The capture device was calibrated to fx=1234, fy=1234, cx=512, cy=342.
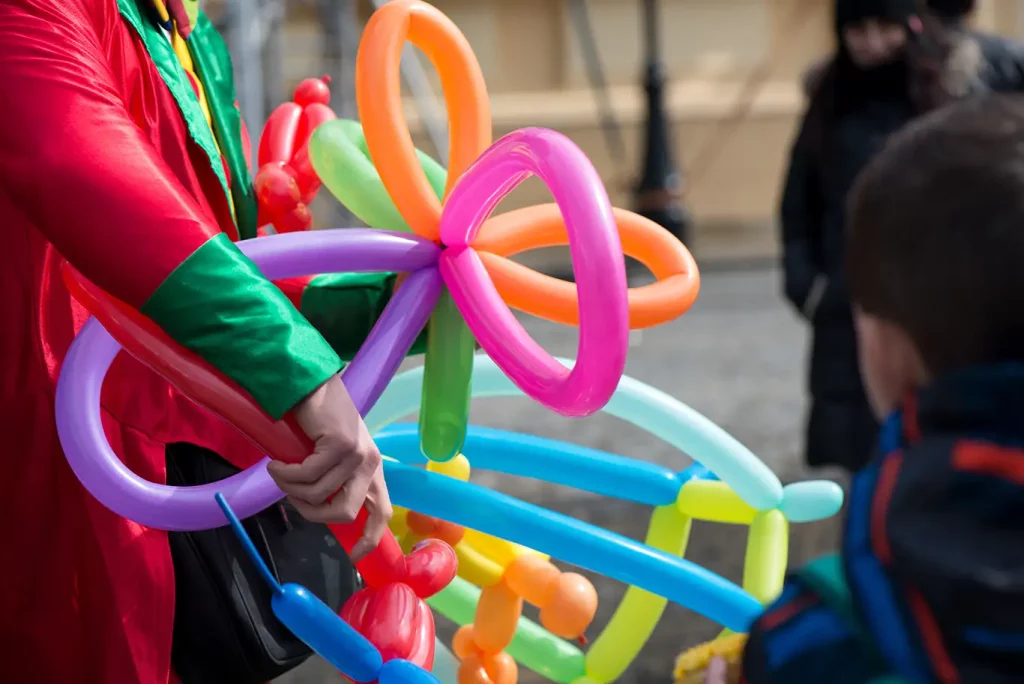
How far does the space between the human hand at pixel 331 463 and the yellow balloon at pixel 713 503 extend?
2.21 feet

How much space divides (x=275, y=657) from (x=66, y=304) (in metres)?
0.40

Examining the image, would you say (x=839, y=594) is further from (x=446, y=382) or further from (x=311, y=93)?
(x=311, y=93)

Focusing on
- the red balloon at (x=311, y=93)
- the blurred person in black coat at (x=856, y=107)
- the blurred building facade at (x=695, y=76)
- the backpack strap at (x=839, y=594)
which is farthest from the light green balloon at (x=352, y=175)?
the blurred building facade at (x=695, y=76)

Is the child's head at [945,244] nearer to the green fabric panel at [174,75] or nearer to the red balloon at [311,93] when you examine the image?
the green fabric panel at [174,75]

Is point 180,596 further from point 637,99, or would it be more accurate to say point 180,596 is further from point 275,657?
point 637,99

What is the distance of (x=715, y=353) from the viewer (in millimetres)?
6164

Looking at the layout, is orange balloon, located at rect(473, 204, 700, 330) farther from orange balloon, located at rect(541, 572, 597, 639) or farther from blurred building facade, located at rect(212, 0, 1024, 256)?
blurred building facade, located at rect(212, 0, 1024, 256)

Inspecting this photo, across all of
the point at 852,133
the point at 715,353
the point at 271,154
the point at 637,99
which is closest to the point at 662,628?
the point at 852,133

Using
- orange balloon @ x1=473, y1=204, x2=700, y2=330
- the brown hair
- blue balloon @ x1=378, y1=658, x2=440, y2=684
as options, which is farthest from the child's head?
blue balloon @ x1=378, y1=658, x2=440, y2=684

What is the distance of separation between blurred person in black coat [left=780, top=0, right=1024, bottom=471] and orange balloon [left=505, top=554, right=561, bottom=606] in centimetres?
174

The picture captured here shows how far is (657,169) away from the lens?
887cm

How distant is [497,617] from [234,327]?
0.76 meters

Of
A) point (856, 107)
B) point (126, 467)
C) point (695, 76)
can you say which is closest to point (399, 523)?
point (126, 467)

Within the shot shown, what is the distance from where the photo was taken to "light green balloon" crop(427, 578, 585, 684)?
5.77 ft
